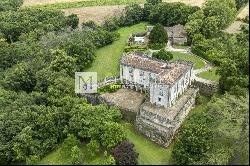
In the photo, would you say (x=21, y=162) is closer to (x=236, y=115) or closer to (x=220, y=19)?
(x=236, y=115)

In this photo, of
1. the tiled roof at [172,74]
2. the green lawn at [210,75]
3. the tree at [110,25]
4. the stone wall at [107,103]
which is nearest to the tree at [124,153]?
the stone wall at [107,103]

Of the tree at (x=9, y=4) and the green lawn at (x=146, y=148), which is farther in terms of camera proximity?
the tree at (x=9, y=4)

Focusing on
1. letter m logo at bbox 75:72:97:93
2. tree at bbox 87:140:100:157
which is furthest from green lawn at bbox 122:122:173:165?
letter m logo at bbox 75:72:97:93

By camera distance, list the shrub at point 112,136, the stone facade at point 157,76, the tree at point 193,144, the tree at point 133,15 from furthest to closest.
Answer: the tree at point 133,15 < the stone facade at point 157,76 < the shrub at point 112,136 < the tree at point 193,144

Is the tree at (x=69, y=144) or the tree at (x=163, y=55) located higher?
the tree at (x=163, y=55)

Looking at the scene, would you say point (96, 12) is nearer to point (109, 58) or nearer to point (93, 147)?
point (109, 58)

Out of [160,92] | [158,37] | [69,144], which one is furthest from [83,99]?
[158,37]

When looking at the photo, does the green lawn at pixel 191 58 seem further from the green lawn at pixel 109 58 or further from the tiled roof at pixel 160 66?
the green lawn at pixel 109 58

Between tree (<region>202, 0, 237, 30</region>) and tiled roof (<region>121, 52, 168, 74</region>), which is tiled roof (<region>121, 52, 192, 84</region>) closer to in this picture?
tiled roof (<region>121, 52, 168, 74</region>)
